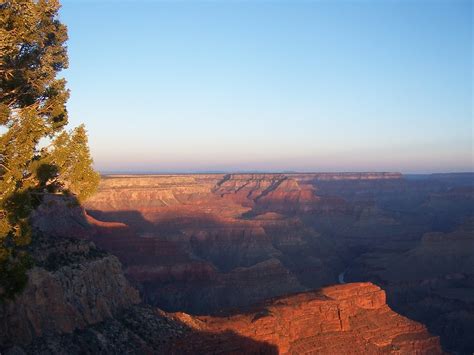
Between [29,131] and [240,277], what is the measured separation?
55636mm

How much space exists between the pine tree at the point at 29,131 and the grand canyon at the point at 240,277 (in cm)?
205

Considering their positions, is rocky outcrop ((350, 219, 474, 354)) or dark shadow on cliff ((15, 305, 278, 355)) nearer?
dark shadow on cliff ((15, 305, 278, 355))

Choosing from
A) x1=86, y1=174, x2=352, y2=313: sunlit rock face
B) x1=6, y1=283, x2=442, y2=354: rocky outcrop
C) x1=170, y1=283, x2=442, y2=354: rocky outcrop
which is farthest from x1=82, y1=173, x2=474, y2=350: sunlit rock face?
x1=6, y1=283, x2=442, y2=354: rocky outcrop

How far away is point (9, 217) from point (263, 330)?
2260 centimetres

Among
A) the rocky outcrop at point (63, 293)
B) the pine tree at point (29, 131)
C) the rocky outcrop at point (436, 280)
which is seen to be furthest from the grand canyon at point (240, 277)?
the pine tree at point (29, 131)

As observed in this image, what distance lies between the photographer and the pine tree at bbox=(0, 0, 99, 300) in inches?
637

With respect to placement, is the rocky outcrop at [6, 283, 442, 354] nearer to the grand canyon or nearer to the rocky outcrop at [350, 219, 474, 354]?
the grand canyon

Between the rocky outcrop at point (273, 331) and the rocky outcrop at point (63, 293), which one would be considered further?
the rocky outcrop at point (273, 331)

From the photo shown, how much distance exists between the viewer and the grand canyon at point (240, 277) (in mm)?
28672

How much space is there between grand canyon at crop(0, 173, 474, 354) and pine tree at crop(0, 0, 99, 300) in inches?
80.5

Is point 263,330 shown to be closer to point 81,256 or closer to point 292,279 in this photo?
point 81,256

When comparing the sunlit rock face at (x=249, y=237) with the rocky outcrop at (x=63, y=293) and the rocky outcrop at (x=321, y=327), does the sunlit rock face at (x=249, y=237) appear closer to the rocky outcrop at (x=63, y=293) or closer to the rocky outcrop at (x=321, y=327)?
the rocky outcrop at (x=321, y=327)

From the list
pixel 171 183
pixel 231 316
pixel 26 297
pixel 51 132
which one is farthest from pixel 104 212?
pixel 51 132

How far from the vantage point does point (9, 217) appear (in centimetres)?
1638
